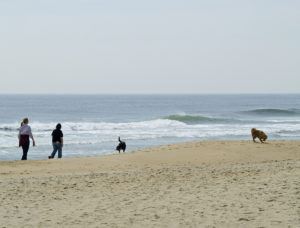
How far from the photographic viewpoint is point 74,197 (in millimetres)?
8781

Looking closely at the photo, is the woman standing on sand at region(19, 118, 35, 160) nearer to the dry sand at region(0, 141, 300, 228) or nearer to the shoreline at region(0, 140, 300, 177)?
the shoreline at region(0, 140, 300, 177)

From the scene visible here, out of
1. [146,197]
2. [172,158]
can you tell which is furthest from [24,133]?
[146,197]

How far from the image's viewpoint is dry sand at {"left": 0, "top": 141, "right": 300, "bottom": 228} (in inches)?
275

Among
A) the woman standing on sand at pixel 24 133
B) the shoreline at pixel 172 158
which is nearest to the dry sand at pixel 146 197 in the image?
the shoreline at pixel 172 158

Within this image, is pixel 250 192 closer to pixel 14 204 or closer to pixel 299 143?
pixel 14 204

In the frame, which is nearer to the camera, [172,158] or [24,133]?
[24,133]

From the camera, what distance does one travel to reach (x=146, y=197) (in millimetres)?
8531

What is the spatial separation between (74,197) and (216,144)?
9.22 metres

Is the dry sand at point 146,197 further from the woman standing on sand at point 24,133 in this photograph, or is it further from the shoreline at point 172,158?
the woman standing on sand at point 24,133

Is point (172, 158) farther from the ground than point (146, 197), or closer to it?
closer to it

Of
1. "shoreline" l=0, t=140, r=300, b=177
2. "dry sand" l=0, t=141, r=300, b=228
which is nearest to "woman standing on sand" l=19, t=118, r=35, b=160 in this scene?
"shoreline" l=0, t=140, r=300, b=177

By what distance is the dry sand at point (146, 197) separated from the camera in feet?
22.9

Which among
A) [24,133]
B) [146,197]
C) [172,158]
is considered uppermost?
[24,133]

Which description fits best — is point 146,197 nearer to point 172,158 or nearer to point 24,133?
point 172,158
